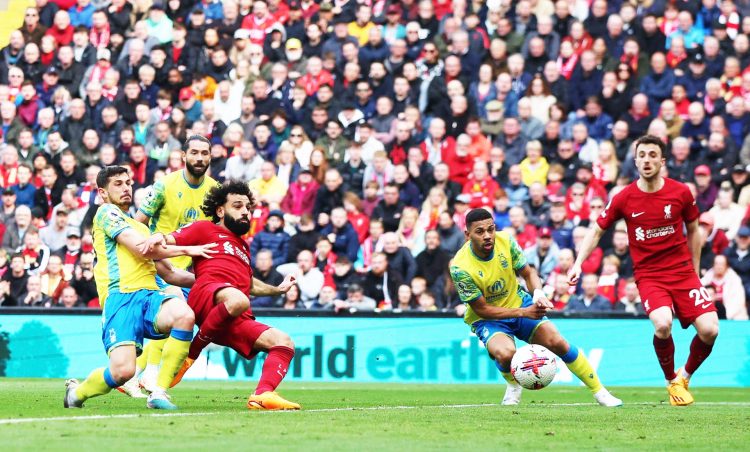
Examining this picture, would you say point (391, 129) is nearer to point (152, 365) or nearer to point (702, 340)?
point (702, 340)

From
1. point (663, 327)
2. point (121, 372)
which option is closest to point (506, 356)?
point (663, 327)

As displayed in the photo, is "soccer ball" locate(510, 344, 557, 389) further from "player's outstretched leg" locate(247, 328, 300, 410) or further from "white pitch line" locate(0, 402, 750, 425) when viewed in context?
"player's outstretched leg" locate(247, 328, 300, 410)

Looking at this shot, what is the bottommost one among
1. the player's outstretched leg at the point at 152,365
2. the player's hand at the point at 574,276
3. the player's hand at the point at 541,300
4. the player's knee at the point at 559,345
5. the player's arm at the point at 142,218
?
the player's outstretched leg at the point at 152,365

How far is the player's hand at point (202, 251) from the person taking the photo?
11.3 m

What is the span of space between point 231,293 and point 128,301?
928 mm

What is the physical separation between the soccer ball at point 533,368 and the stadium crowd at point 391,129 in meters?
7.21

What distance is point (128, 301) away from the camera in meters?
11.5

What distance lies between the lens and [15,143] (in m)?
24.6

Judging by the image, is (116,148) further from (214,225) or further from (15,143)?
(214,225)

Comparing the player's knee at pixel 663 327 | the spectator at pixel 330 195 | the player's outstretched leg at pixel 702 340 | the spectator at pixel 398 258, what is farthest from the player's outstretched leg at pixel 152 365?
the spectator at pixel 330 195

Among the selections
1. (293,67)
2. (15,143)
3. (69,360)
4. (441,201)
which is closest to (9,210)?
(15,143)

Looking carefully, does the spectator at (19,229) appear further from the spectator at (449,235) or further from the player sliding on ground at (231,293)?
the player sliding on ground at (231,293)

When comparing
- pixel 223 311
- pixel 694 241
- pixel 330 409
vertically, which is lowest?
pixel 330 409

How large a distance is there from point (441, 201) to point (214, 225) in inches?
A: 387
